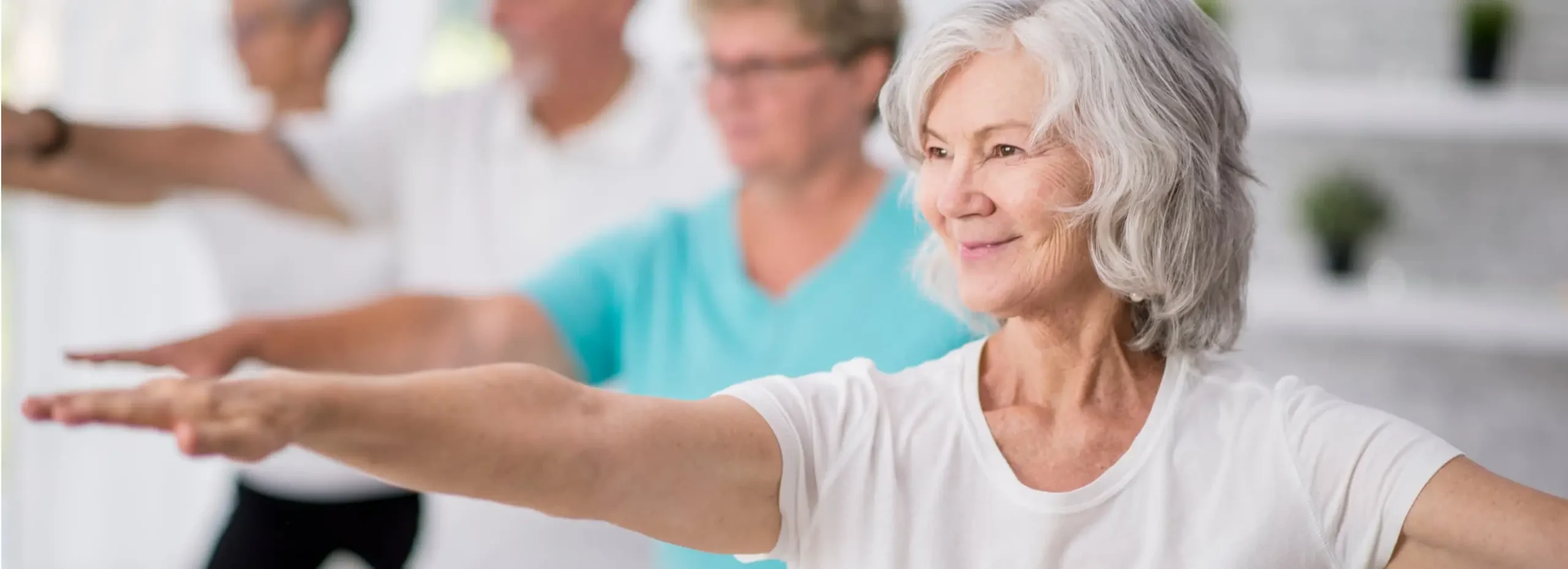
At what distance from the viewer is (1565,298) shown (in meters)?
2.08

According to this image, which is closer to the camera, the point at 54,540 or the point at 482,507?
the point at 482,507

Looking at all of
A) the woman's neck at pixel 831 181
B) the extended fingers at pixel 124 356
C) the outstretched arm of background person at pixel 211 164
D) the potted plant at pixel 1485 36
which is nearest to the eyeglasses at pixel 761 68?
the woman's neck at pixel 831 181

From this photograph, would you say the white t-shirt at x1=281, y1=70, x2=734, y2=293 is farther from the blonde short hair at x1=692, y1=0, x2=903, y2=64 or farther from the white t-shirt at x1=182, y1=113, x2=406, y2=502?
the blonde short hair at x1=692, y1=0, x2=903, y2=64

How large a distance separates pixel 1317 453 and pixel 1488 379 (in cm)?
155

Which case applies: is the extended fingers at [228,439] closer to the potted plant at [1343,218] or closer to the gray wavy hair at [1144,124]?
the gray wavy hair at [1144,124]

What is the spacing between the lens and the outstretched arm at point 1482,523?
840 millimetres

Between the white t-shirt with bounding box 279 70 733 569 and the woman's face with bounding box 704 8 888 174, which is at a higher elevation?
the woman's face with bounding box 704 8 888 174

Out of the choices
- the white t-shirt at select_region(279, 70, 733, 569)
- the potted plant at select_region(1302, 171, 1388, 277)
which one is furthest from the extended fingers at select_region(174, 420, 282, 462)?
the potted plant at select_region(1302, 171, 1388, 277)

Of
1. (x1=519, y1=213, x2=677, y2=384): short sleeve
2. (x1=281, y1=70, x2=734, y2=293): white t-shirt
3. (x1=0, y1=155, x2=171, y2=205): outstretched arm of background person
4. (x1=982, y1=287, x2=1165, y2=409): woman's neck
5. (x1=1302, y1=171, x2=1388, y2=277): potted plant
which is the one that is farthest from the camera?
(x1=1302, y1=171, x2=1388, y2=277): potted plant

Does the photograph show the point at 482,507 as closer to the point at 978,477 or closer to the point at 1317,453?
the point at 978,477

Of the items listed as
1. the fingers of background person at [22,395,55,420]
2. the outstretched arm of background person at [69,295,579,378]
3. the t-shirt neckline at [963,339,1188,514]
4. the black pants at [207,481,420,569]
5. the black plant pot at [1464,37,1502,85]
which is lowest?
the black pants at [207,481,420,569]

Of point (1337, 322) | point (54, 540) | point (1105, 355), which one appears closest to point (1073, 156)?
point (1105, 355)

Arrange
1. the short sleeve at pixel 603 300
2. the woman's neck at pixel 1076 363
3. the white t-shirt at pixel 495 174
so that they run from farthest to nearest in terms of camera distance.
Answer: the white t-shirt at pixel 495 174 → the short sleeve at pixel 603 300 → the woman's neck at pixel 1076 363

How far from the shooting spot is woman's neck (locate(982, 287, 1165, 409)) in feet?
3.19
